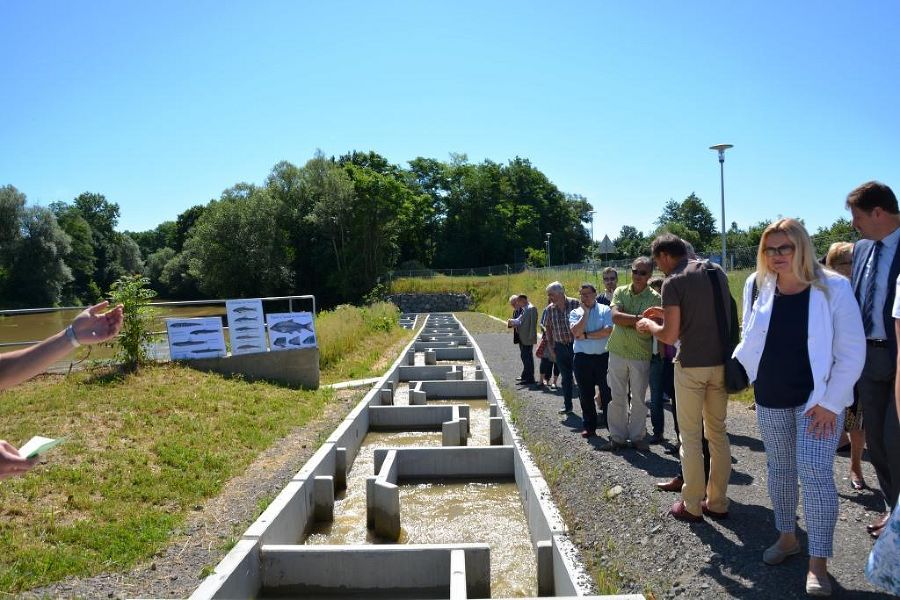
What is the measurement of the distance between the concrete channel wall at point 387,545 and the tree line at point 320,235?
30963 mm

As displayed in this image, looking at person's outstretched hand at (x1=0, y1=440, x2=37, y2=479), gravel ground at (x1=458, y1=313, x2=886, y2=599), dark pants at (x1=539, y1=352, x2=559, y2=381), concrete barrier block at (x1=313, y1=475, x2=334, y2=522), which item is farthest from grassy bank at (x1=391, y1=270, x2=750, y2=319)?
person's outstretched hand at (x1=0, y1=440, x2=37, y2=479)

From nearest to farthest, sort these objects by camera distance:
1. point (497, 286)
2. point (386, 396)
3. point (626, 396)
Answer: point (626, 396)
point (386, 396)
point (497, 286)

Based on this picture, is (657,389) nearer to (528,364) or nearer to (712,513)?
(712,513)

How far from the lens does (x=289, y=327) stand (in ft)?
39.0

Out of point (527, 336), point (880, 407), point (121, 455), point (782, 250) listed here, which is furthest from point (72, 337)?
point (527, 336)

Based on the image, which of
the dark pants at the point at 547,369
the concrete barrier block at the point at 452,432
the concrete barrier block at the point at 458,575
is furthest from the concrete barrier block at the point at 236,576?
the dark pants at the point at 547,369

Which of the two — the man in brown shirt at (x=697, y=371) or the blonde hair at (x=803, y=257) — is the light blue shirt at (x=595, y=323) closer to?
the man in brown shirt at (x=697, y=371)

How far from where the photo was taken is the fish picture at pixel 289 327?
11765 millimetres

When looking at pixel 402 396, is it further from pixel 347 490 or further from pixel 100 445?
pixel 100 445

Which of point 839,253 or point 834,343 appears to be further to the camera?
point 839,253

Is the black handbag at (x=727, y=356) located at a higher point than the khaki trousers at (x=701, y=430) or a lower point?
higher

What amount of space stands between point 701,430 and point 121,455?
5.71 meters

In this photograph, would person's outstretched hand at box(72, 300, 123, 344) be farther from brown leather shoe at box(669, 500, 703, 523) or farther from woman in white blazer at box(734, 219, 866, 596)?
brown leather shoe at box(669, 500, 703, 523)

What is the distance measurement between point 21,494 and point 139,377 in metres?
4.29
